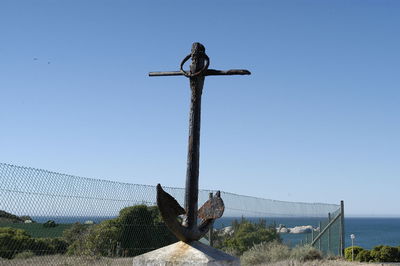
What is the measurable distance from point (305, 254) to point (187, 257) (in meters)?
11.2

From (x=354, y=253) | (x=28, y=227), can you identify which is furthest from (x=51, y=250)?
(x=354, y=253)

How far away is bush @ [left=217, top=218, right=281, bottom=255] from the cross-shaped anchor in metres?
9.27

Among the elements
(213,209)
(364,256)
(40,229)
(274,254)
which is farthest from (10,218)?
(364,256)

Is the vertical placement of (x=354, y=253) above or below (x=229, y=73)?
below

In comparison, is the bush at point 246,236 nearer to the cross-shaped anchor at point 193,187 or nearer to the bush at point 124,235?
the bush at point 124,235

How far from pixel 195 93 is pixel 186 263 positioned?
1.80 meters

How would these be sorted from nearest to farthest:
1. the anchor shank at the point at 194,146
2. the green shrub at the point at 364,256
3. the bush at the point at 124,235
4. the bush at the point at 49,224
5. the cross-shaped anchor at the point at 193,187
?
the cross-shaped anchor at the point at 193,187, the anchor shank at the point at 194,146, the bush at the point at 49,224, the bush at the point at 124,235, the green shrub at the point at 364,256

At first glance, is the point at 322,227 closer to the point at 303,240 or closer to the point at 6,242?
the point at 303,240

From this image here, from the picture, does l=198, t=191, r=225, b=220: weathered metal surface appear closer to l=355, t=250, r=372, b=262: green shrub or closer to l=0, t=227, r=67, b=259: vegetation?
l=0, t=227, r=67, b=259: vegetation

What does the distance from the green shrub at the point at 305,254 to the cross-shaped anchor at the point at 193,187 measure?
33.4 feet

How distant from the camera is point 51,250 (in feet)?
32.5

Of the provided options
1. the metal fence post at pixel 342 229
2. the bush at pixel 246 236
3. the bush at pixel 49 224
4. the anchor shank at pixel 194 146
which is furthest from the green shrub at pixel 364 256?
the anchor shank at pixel 194 146

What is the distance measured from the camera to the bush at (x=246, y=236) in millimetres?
16047

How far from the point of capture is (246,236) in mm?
16688
